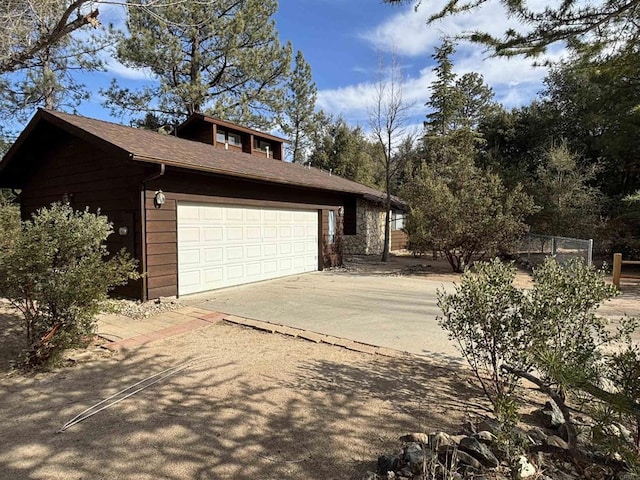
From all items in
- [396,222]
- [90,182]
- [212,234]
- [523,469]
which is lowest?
[523,469]

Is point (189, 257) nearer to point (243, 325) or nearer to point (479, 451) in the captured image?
point (243, 325)

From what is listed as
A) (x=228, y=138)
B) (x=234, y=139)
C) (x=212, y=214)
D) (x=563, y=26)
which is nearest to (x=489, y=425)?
(x=563, y=26)

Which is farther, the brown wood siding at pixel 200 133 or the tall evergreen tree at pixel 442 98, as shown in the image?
the tall evergreen tree at pixel 442 98

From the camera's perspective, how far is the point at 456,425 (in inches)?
103

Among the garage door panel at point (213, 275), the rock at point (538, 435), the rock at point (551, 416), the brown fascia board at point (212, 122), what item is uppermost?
the brown fascia board at point (212, 122)

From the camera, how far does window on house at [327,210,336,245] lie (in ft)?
39.0

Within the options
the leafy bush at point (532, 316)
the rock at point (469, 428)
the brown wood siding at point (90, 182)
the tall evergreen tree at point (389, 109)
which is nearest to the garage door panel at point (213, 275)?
the brown wood siding at point (90, 182)

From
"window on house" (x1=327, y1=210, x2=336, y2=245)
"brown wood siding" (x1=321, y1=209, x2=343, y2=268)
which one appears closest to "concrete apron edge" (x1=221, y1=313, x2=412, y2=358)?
"brown wood siding" (x1=321, y1=209, x2=343, y2=268)

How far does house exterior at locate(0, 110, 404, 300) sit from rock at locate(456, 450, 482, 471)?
598cm

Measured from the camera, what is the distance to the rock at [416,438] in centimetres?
227

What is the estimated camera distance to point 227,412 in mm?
2809

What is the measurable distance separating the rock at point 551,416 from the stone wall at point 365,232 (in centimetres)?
1384

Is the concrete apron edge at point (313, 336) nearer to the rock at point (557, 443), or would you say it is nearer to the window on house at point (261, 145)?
the rock at point (557, 443)

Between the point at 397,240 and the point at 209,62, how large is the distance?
42.3 ft
